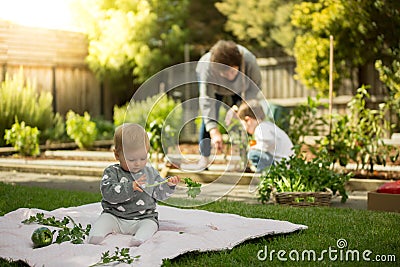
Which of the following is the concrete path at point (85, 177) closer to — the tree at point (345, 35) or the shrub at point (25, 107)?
the shrub at point (25, 107)

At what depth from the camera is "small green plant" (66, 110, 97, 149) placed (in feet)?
30.6

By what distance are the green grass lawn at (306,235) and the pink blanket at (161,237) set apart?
6 cm

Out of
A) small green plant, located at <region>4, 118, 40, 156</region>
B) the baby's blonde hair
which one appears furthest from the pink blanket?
small green plant, located at <region>4, 118, 40, 156</region>

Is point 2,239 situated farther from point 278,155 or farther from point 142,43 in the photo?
point 142,43

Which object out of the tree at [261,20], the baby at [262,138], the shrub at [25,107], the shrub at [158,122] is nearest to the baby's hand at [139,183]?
the shrub at [158,122]

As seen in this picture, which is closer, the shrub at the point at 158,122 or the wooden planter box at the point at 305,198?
the wooden planter box at the point at 305,198

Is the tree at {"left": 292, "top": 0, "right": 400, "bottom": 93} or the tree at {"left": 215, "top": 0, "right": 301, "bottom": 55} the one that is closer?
the tree at {"left": 292, "top": 0, "right": 400, "bottom": 93}

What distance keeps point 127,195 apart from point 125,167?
207 millimetres

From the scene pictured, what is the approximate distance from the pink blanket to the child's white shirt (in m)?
1.48

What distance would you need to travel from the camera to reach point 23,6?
470 inches

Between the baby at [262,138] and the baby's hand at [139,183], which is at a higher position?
the baby at [262,138]

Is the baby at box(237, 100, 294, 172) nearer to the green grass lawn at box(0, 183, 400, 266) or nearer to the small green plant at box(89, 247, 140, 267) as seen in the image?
the green grass lawn at box(0, 183, 400, 266)

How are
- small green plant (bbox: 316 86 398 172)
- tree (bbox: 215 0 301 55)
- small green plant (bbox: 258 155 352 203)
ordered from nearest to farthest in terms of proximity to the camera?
1. small green plant (bbox: 258 155 352 203)
2. small green plant (bbox: 316 86 398 172)
3. tree (bbox: 215 0 301 55)

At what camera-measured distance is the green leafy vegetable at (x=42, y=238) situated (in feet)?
11.0
